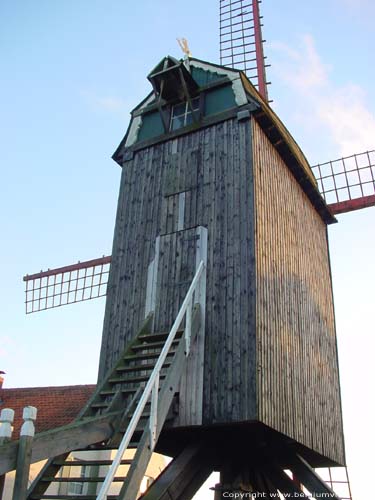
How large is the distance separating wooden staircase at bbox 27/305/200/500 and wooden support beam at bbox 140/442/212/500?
512 mm

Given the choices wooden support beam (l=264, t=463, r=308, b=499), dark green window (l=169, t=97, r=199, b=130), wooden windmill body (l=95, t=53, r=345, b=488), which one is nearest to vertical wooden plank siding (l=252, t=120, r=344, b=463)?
wooden windmill body (l=95, t=53, r=345, b=488)

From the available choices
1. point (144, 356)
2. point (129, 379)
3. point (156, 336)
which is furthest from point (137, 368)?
point (156, 336)

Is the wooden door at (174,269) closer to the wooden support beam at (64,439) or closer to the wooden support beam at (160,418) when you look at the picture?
the wooden support beam at (160,418)

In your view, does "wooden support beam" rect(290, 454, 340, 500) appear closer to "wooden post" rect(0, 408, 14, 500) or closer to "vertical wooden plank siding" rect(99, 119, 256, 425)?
"vertical wooden plank siding" rect(99, 119, 256, 425)

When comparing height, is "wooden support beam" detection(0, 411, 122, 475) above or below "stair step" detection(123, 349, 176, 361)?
below

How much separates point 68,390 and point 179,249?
32.0 ft

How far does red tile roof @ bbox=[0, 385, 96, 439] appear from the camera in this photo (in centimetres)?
1562

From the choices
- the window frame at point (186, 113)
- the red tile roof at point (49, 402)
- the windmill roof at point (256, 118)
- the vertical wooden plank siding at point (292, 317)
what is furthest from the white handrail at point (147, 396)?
the red tile roof at point (49, 402)

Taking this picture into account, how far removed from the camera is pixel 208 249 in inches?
369

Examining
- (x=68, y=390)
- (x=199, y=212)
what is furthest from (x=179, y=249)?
(x=68, y=390)

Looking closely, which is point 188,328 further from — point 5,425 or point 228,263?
point 5,425

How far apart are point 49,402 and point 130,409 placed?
1067cm

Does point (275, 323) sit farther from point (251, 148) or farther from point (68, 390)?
point (68, 390)

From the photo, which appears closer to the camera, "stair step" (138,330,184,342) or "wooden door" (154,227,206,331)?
"stair step" (138,330,184,342)
